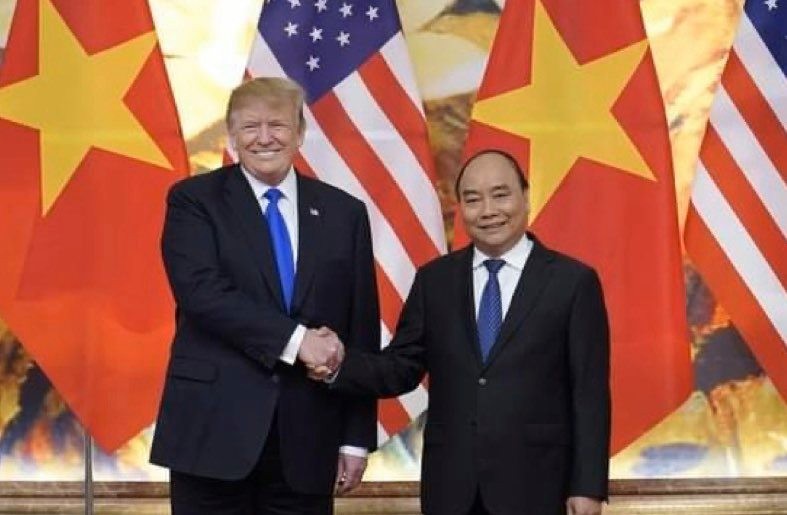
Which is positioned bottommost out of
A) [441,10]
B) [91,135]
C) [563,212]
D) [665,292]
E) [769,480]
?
[769,480]

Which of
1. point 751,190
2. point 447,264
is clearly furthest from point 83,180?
point 751,190

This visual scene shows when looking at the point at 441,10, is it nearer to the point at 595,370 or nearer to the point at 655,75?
the point at 655,75

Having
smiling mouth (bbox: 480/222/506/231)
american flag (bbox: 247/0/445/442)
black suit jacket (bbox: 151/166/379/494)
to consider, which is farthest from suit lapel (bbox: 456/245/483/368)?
american flag (bbox: 247/0/445/442)

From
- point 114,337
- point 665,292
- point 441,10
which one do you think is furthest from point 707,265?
point 114,337

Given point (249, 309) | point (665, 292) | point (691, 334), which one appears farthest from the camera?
point (691, 334)

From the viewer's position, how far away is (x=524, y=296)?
2.73m

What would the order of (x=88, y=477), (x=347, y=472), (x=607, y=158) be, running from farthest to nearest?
(x=88, y=477), (x=607, y=158), (x=347, y=472)

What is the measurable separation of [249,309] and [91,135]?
68.1 inches

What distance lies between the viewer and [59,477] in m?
4.48

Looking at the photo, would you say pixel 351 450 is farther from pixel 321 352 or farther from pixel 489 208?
pixel 489 208

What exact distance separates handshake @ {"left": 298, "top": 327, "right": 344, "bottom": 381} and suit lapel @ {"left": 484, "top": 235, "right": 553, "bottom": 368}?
12.0 inches

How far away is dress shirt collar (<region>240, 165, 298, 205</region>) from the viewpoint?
278 cm

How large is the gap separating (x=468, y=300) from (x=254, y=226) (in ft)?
1.52

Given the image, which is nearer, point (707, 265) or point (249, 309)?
point (249, 309)
